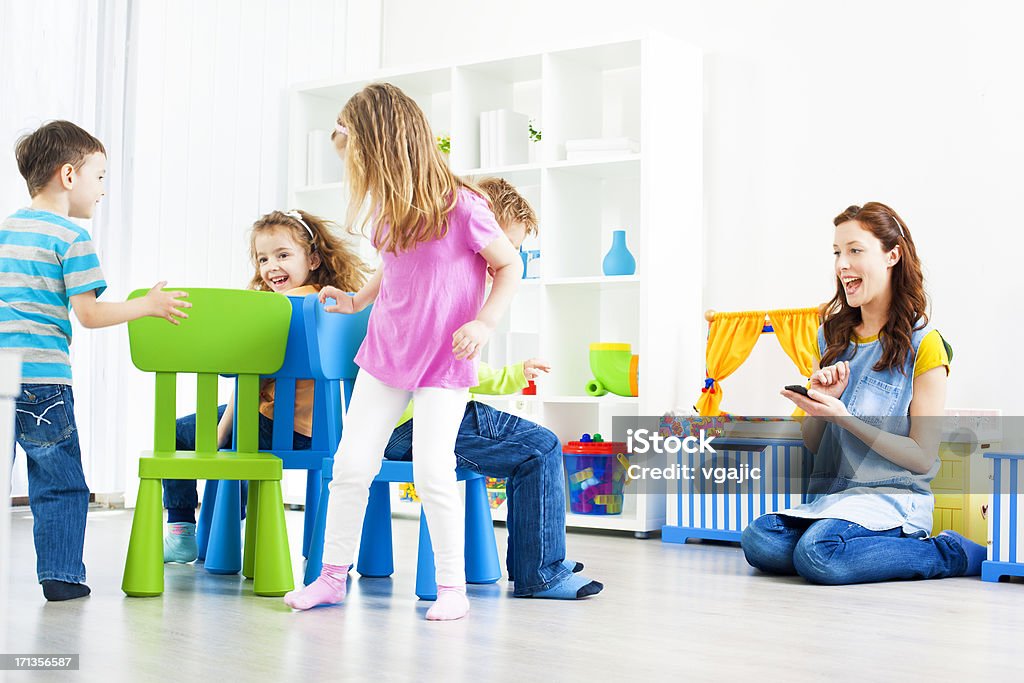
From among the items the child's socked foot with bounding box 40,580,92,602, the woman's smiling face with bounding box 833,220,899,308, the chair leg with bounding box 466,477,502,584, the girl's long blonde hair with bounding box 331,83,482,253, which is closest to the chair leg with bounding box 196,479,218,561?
the child's socked foot with bounding box 40,580,92,602

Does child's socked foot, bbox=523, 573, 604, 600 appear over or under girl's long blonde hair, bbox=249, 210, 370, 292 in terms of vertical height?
under

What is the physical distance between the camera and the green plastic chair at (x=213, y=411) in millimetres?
2238

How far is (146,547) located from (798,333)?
6.79ft

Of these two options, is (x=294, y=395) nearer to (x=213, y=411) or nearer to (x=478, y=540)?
(x=213, y=411)

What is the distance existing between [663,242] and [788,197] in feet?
1.51

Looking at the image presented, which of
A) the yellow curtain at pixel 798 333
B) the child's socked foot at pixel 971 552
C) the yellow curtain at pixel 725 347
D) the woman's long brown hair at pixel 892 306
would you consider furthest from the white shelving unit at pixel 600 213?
the child's socked foot at pixel 971 552

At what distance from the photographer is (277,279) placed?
113 inches

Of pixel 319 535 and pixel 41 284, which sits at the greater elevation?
pixel 41 284

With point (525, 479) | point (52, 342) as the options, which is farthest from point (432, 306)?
point (52, 342)

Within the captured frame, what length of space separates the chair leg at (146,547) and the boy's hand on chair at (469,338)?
67 centimetres

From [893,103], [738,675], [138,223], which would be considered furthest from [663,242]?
[738,675]

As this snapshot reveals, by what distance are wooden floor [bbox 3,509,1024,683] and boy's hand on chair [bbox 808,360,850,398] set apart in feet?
1.50

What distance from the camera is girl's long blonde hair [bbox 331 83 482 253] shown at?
2.12m

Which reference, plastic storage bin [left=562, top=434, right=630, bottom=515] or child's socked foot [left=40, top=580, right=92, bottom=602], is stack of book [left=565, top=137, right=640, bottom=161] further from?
child's socked foot [left=40, top=580, right=92, bottom=602]
